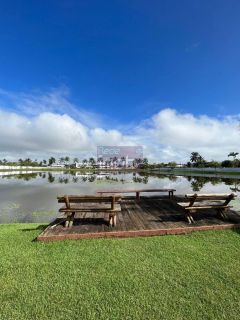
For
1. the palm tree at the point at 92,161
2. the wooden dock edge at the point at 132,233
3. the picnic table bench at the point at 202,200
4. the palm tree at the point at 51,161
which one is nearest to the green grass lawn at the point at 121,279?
the wooden dock edge at the point at 132,233

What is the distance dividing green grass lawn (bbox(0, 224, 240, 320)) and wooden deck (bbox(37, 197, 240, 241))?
0.31 m

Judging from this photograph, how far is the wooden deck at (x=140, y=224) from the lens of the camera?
6.20m

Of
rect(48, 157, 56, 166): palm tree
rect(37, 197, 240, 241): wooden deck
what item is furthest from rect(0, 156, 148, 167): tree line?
rect(37, 197, 240, 241): wooden deck

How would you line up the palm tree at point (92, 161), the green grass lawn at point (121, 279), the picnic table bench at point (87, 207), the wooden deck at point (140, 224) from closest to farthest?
1. the green grass lawn at point (121, 279)
2. the wooden deck at point (140, 224)
3. the picnic table bench at point (87, 207)
4. the palm tree at point (92, 161)

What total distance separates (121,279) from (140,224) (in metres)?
3.09

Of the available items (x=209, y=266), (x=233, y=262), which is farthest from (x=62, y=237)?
(x=233, y=262)

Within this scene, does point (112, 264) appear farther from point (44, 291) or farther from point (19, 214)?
point (19, 214)

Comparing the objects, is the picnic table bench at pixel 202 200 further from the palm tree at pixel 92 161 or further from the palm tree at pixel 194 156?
the palm tree at pixel 92 161

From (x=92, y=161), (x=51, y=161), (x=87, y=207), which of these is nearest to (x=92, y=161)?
(x=92, y=161)

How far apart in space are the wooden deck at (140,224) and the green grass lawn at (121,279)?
31 centimetres

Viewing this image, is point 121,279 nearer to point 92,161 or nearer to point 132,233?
point 132,233

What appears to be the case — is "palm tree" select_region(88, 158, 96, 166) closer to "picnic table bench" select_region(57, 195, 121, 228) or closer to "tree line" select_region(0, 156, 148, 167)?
"tree line" select_region(0, 156, 148, 167)

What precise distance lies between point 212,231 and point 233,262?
6.67ft

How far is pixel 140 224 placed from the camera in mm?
6977
